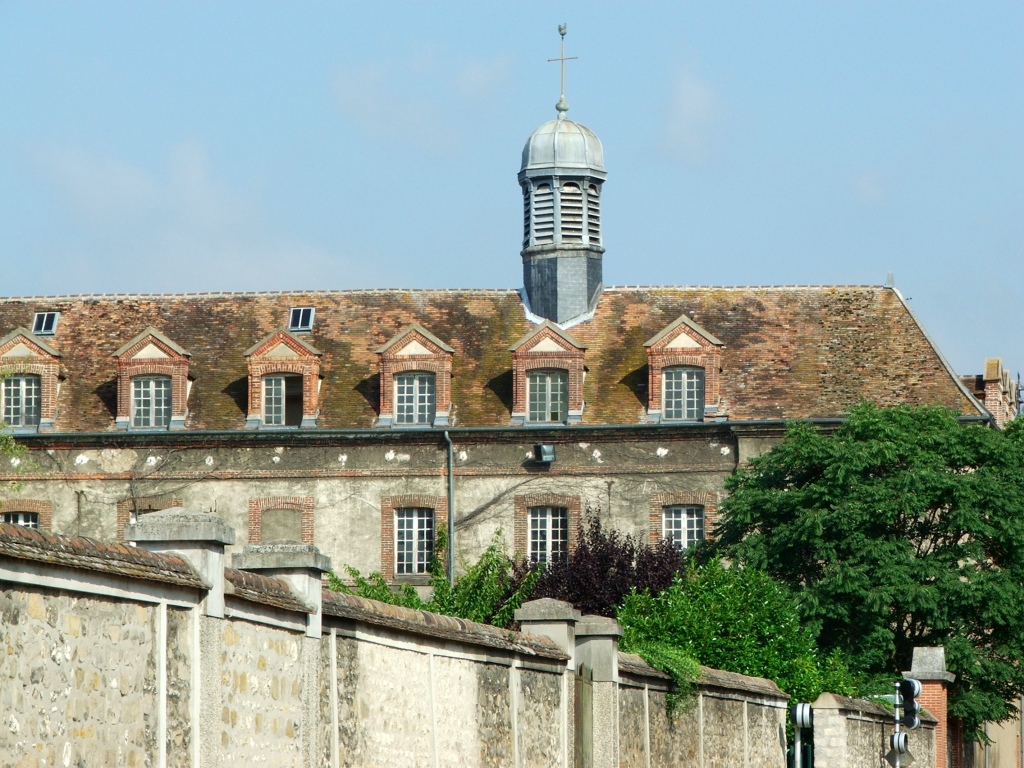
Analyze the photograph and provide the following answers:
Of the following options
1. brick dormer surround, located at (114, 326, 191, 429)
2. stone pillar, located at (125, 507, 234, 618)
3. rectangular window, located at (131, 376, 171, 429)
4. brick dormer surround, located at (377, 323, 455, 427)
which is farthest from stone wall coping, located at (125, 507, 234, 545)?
rectangular window, located at (131, 376, 171, 429)

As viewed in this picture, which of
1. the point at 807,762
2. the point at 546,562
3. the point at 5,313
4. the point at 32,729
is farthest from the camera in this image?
the point at 5,313

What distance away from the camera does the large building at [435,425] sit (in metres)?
41.8

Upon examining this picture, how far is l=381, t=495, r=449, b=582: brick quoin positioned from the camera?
4212cm

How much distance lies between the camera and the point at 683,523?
42000 mm

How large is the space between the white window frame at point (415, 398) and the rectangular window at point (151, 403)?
4975 millimetres

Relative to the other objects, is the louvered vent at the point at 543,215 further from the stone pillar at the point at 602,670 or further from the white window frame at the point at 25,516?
the stone pillar at the point at 602,670

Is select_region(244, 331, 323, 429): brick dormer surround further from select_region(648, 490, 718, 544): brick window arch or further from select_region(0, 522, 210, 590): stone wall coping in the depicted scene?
select_region(0, 522, 210, 590): stone wall coping

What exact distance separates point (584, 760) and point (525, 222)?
101 feet

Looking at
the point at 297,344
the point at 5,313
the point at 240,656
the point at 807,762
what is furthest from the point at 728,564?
the point at 240,656

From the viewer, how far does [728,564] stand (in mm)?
38531

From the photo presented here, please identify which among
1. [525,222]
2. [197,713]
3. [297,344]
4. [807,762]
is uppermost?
[525,222]

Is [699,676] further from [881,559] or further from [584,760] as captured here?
[881,559]

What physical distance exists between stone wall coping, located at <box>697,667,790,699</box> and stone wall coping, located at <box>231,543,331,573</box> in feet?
29.3

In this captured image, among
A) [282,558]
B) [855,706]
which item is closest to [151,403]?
[855,706]
